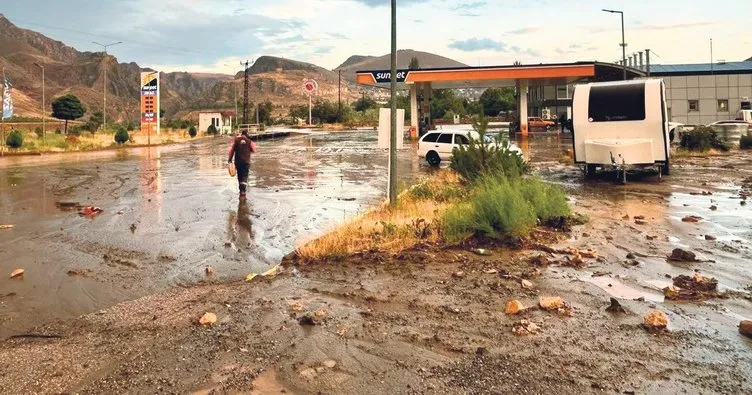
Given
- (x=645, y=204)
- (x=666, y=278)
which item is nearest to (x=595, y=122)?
(x=645, y=204)

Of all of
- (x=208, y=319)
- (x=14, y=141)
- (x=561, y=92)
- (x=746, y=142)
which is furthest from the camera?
(x=561, y=92)

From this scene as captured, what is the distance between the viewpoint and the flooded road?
24.5 feet

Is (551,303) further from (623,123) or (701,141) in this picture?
(701,141)

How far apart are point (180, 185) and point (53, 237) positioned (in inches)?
336

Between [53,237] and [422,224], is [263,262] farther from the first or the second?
[53,237]

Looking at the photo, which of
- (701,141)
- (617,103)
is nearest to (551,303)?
(617,103)

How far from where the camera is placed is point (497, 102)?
116m

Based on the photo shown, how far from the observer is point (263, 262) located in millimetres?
8805

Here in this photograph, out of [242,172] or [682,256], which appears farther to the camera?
[242,172]

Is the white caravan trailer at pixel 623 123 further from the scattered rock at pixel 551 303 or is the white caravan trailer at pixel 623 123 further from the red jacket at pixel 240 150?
the scattered rock at pixel 551 303

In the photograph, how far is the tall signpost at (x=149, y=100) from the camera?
5416cm

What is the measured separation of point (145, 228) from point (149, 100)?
153 ft

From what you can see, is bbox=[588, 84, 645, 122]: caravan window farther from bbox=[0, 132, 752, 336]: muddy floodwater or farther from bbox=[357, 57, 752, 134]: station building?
bbox=[357, 57, 752, 134]: station building

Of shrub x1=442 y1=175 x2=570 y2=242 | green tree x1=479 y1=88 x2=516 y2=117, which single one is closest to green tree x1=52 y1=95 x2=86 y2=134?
green tree x1=479 y1=88 x2=516 y2=117
